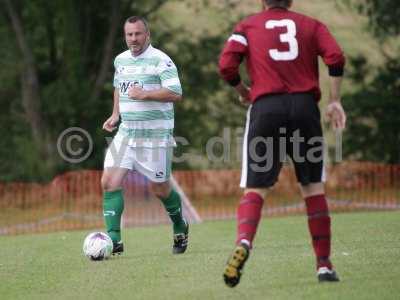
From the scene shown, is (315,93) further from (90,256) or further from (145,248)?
(145,248)

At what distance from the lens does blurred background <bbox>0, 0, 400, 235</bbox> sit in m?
26.8

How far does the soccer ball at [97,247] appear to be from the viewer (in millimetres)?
9883

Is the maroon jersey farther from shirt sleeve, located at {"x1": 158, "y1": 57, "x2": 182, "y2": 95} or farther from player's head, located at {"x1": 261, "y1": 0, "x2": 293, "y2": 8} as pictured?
shirt sleeve, located at {"x1": 158, "y1": 57, "x2": 182, "y2": 95}

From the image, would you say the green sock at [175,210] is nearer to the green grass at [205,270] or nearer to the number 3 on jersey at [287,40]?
the green grass at [205,270]

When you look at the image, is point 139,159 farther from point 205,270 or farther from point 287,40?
point 287,40

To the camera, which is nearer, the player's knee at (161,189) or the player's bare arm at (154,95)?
the player's bare arm at (154,95)

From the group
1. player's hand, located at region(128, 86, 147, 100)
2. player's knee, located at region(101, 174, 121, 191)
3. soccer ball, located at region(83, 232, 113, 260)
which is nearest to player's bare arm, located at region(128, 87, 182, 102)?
player's hand, located at region(128, 86, 147, 100)

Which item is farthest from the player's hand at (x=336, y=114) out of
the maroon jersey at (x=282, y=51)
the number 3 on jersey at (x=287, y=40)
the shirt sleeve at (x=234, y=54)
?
the shirt sleeve at (x=234, y=54)

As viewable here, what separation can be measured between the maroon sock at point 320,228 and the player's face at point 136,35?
3.22 m

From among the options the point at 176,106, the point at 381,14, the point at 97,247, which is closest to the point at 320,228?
the point at 97,247

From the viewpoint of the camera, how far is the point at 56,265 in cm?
987

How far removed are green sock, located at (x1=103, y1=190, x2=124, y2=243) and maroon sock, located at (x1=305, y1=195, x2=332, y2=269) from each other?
10.1ft

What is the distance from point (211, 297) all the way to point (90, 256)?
2889mm

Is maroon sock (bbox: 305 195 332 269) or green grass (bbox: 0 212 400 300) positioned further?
maroon sock (bbox: 305 195 332 269)
